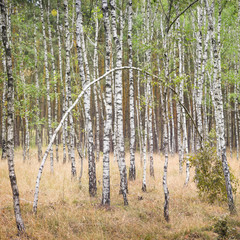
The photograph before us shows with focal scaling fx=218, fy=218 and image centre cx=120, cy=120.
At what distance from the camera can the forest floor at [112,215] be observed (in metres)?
5.35

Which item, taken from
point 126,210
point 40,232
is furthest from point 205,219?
point 40,232

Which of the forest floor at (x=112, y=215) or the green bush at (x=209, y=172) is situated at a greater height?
the green bush at (x=209, y=172)

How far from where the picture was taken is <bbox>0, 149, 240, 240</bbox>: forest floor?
17.6ft

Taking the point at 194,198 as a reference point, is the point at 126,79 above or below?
above

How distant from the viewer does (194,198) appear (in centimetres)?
833

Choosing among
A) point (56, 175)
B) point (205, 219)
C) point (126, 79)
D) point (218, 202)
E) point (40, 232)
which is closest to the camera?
point (40, 232)

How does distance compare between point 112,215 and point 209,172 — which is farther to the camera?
point 209,172

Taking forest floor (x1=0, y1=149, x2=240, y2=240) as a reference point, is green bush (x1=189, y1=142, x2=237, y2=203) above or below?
above

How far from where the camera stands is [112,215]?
21.2 ft

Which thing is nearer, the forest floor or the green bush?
the forest floor

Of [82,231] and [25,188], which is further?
[25,188]

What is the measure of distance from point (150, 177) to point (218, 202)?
14.3 feet

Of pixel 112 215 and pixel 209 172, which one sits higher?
pixel 209 172

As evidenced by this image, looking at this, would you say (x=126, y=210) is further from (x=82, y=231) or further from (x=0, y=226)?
(x=0, y=226)
